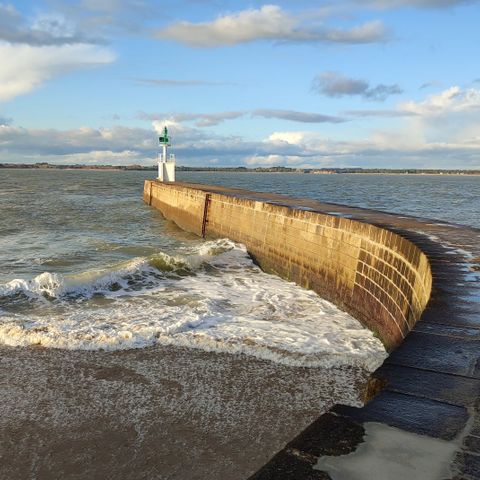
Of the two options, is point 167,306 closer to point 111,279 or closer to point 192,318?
point 192,318

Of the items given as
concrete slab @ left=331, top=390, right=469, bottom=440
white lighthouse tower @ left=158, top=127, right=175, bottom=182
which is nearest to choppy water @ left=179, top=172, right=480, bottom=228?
white lighthouse tower @ left=158, top=127, right=175, bottom=182

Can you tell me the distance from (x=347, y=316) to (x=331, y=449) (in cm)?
729

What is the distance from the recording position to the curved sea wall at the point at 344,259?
23.7 ft

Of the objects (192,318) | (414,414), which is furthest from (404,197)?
(414,414)

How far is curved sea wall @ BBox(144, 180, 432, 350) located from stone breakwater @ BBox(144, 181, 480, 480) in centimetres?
3

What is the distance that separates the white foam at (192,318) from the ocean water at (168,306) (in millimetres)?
16

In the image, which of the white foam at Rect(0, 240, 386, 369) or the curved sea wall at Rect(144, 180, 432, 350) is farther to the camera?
the curved sea wall at Rect(144, 180, 432, 350)

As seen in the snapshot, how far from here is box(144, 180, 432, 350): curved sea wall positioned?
724 centimetres

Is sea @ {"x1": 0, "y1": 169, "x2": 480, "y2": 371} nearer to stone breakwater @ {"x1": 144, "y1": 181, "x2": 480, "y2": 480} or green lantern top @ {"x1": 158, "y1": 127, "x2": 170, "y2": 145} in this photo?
stone breakwater @ {"x1": 144, "y1": 181, "x2": 480, "y2": 480}

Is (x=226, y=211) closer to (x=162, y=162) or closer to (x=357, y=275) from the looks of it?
(x=357, y=275)

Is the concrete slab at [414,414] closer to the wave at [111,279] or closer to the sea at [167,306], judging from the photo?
the sea at [167,306]

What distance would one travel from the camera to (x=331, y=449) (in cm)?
237

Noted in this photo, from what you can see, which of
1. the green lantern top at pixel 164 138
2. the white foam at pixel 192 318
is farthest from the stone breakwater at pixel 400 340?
the green lantern top at pixel 164 138

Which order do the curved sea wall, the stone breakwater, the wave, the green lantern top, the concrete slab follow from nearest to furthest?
the stone breakwater
the concrete slab
the curved sea wall
the wave
the green lantern top
